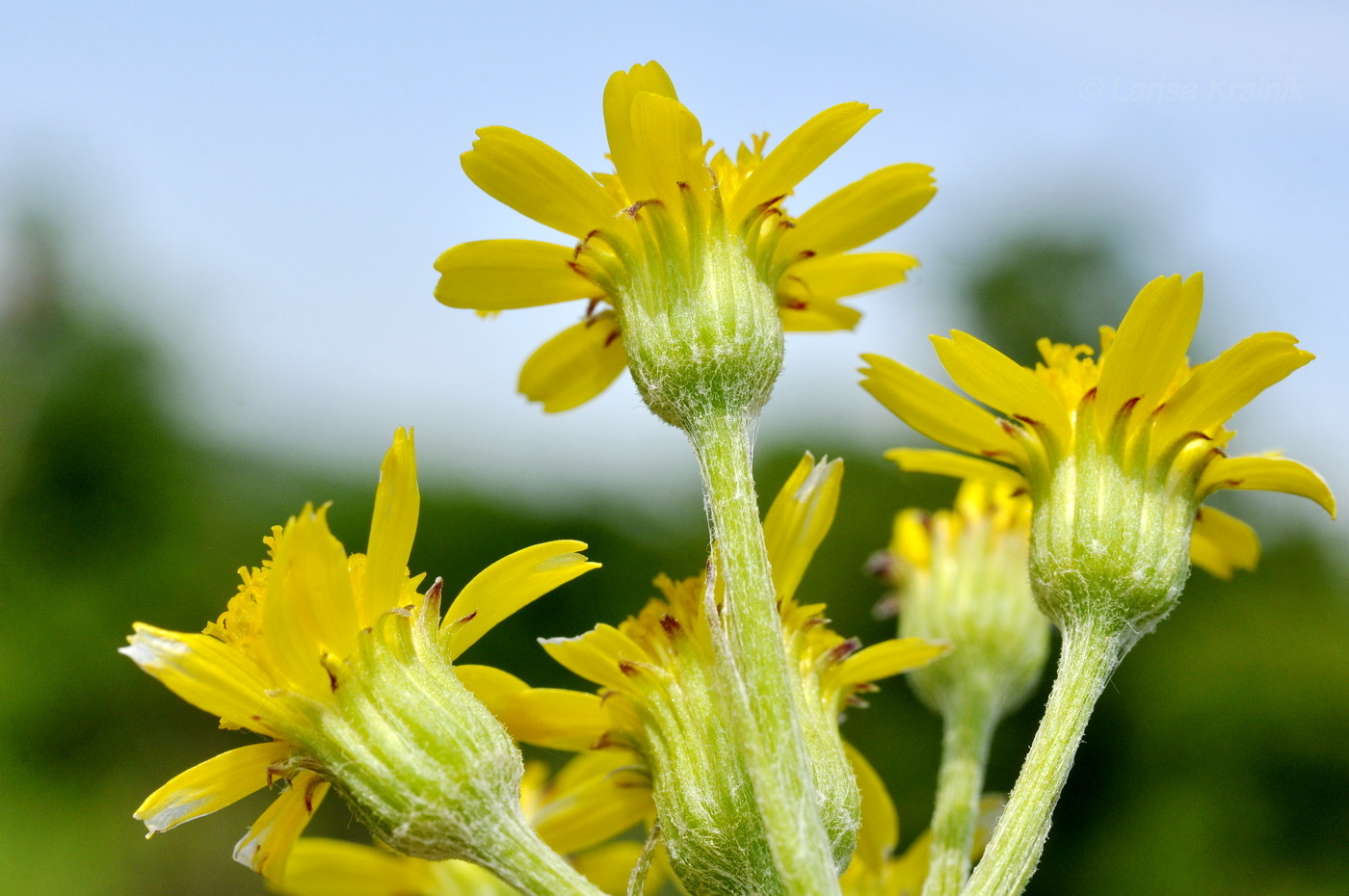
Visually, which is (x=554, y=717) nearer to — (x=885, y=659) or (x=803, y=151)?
(x=885, y=659)

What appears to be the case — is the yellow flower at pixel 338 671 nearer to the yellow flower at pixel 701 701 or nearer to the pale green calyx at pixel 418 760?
the pale green calyx at pixel 418 760

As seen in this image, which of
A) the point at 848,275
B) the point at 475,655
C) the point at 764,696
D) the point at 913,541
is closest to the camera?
the point at 764,696

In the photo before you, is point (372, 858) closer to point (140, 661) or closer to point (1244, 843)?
point (140, 661)

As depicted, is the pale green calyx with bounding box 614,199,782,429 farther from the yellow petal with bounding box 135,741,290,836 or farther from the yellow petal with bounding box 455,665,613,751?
the yellow petal with bounding box 135,741,290,836

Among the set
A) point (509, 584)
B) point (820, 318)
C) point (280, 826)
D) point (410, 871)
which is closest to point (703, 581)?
point (509, 584)

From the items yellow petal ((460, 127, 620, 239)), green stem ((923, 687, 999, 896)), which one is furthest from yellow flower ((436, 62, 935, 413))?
green stem ((923, 687, 999, 896))

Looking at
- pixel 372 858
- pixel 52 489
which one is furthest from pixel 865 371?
pixel 52 489

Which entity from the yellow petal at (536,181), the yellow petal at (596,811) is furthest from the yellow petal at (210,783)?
the yellow petal at (536,181)
